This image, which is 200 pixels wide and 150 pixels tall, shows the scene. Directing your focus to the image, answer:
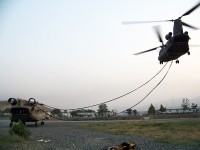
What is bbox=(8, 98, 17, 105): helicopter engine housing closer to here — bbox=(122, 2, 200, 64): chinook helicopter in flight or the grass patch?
the grass patch

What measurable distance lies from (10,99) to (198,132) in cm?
1819

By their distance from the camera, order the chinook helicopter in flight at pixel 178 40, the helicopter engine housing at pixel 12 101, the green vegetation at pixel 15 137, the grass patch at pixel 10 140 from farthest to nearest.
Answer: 1. the helicopter engine housing at pixel 12 101
2. the green vegetation at pixel 15 137
3. the grass patch at pixel 10 140
4. the chinook helicopter in flight at pixel 178 40

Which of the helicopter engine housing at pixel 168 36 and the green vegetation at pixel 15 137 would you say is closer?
the helicopter engine housing at pixel 168 36

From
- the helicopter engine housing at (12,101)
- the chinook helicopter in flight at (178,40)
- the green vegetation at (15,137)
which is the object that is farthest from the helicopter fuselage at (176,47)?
the helicopter engine housing at (12,101)

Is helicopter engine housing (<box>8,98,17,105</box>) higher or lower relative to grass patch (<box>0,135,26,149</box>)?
higher

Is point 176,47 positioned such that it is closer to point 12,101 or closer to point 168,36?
point 168,36

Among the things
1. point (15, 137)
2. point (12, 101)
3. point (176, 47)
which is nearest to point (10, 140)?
point (15, 137)

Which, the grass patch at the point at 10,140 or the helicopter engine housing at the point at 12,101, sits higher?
the helicopter engine housing at the point at 12,101

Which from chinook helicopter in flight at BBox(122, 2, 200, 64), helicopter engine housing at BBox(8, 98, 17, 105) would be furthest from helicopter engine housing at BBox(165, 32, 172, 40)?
helicopter engine housing at BBox(8, 98, 17, 105)

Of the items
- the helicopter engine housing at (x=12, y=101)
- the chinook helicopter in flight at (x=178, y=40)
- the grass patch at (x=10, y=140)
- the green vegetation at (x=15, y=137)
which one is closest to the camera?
the chinook helicopter in flight at (x=178, y=40)

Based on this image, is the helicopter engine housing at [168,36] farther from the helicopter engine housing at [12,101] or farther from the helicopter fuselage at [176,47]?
the helicopter engine housing at [12,101]

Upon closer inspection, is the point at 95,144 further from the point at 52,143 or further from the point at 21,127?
the point at 21,127

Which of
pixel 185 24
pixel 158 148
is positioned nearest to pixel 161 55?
pixel 185 24

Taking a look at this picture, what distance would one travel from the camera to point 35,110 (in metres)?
33.3
